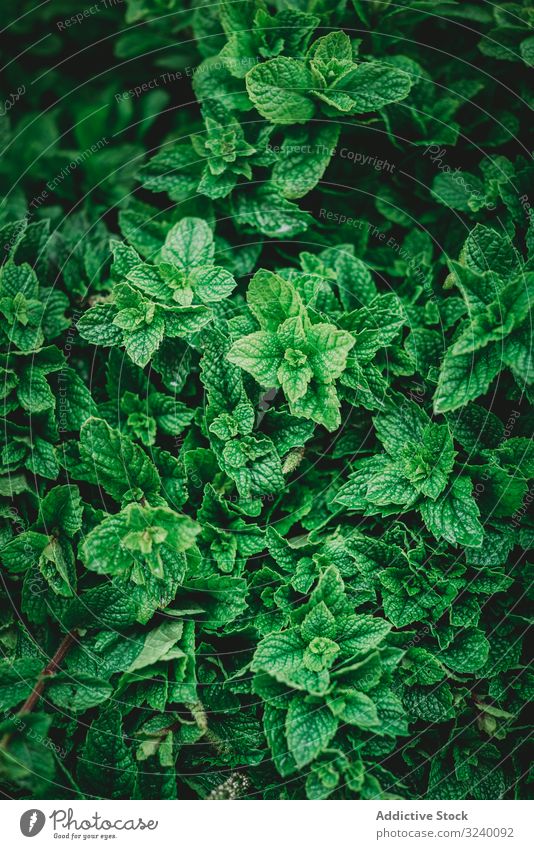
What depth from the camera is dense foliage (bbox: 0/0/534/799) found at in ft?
6.35

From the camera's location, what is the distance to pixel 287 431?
6.91ft

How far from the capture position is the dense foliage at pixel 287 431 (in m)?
1.94

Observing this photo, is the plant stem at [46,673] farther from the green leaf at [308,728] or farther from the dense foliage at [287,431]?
the green leaf at [308,728]

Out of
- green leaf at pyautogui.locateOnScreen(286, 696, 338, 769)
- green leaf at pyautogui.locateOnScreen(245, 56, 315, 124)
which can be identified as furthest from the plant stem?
green leaf at pyautogui.locateOnScreen(245, 56, 315, 124)

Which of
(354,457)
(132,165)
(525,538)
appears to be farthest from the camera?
(132,165)

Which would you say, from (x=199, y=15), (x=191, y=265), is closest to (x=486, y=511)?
(x=191, y=265)

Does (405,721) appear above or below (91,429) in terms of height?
below
